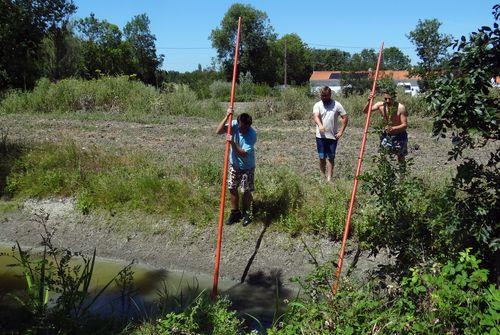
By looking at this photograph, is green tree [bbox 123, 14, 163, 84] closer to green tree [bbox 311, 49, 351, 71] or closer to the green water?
the green water

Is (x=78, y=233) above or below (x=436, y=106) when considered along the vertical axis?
below

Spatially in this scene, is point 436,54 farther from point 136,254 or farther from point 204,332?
point 136,254

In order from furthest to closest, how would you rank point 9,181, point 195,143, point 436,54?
point 195,143 < point 9,181 < point 436,54

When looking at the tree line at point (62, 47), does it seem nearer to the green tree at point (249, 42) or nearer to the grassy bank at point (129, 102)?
the grassy bank at point (129, 102)

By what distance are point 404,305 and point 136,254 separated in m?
4.79

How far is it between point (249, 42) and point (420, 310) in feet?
193

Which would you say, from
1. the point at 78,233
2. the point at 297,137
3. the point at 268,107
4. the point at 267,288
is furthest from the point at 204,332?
the point at 268,107

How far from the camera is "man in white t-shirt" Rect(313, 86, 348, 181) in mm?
8281

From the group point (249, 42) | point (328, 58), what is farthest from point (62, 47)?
point (328, 58)

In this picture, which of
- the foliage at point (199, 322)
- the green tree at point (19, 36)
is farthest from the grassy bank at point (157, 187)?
the foliage at point (199, 322)

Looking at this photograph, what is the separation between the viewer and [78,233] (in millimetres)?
8289

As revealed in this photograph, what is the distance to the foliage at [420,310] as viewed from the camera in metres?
3.36

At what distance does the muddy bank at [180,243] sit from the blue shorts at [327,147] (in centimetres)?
170

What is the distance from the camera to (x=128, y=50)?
51969 mm
